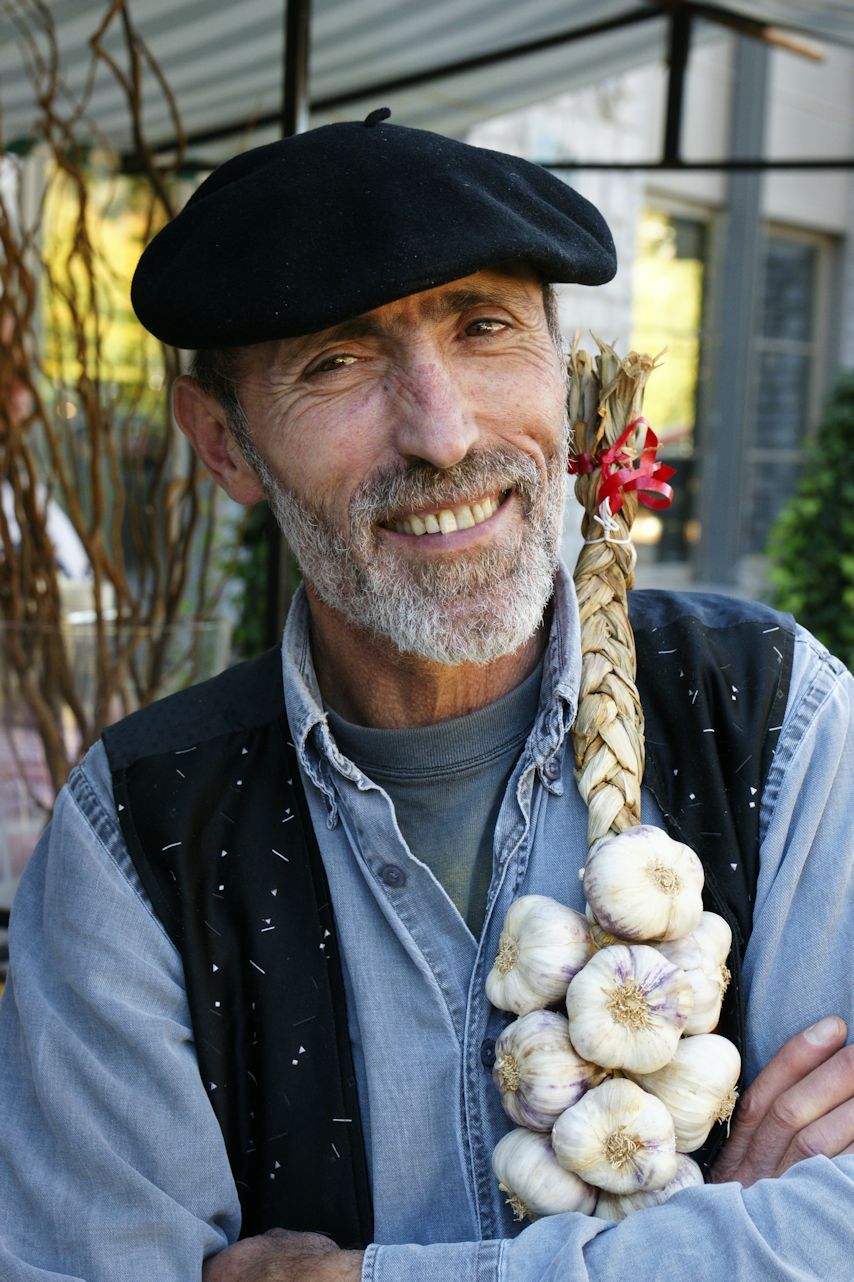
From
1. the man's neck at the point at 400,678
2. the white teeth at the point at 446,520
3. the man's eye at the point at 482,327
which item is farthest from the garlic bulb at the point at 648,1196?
the man's eye at the point at 482,327

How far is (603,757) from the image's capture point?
1.51 m

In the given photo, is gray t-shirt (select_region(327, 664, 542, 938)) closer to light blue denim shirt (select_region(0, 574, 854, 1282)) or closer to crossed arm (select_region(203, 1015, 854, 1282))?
light blue denim shirt (select_region(0, 574, 854, 1282))

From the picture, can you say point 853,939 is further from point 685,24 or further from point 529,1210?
point 685,24

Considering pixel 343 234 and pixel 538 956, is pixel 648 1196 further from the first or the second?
pixel 343 234

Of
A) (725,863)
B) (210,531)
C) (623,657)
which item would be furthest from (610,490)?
(210,531)

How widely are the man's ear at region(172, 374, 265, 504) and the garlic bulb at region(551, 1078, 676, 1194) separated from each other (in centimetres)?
83

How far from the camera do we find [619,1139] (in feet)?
4.22

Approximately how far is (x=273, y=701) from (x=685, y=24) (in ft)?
8.78

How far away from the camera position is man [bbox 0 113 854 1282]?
1391mm

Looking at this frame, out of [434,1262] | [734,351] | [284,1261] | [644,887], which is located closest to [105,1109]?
[284,1261]

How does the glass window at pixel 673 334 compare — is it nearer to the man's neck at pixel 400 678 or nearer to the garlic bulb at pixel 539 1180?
the man's neck at pixel 400 678

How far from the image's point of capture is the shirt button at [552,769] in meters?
1.57

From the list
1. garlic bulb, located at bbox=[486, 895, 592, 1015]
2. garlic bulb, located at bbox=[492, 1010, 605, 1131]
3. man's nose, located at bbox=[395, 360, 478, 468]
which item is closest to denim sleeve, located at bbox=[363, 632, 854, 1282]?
garlic bulb, located at bbox=[492, 1010, 605, 1131]

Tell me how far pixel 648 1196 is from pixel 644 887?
302 mm
